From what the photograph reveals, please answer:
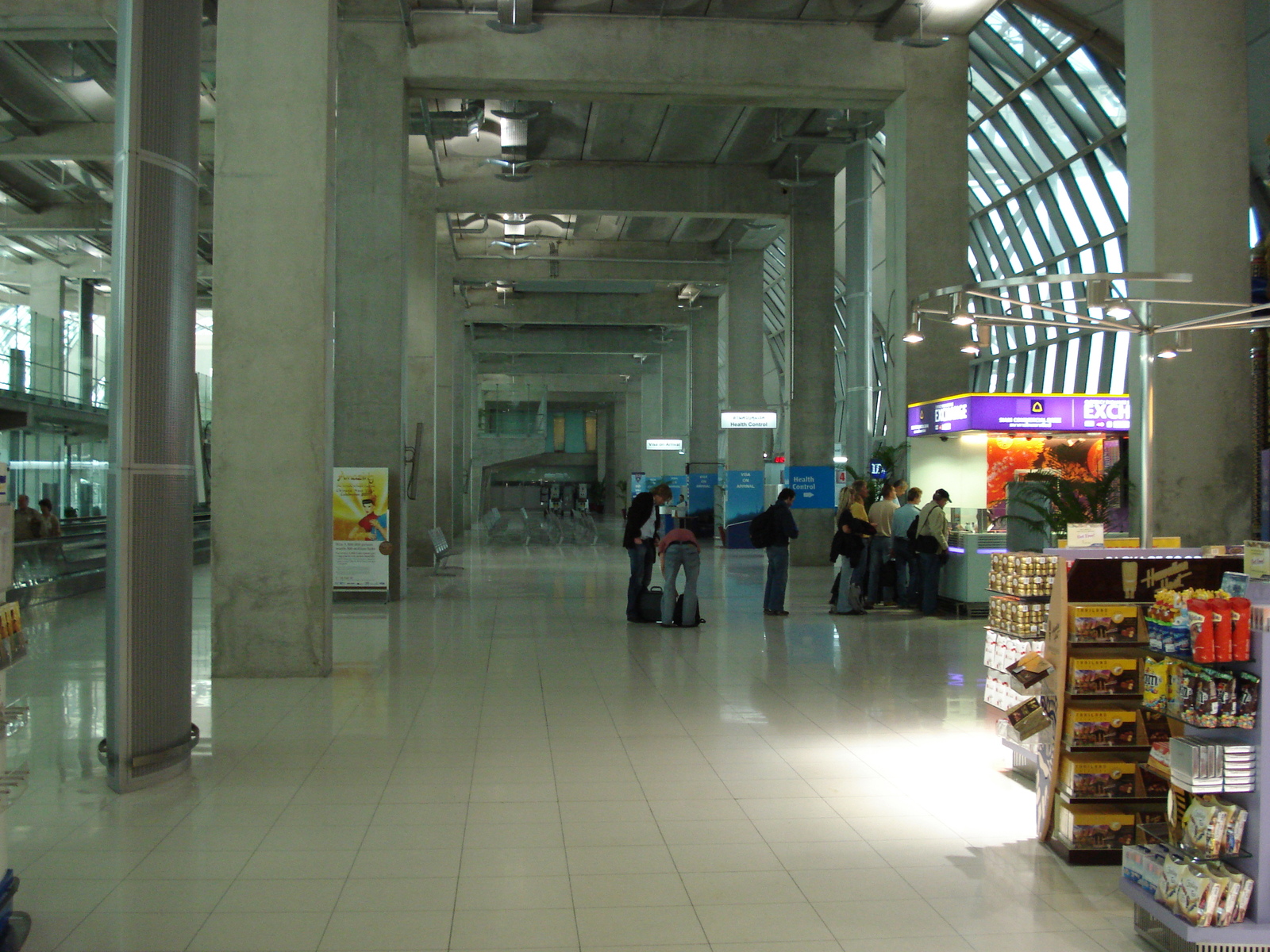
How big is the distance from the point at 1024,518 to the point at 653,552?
3.98 meters

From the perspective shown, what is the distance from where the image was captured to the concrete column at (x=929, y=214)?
47.9 feet

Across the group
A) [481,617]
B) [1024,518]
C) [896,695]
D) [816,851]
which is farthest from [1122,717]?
[481,617]

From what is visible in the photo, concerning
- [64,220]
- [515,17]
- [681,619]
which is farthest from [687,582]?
[64,220]

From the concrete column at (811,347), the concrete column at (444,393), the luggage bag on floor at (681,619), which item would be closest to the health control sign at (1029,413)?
the luggage bag on floor at (681,619)

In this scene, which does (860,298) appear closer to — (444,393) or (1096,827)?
(444,393)

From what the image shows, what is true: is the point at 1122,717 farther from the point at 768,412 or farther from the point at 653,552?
the point at 768,412

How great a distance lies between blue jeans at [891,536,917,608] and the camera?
13.7 metres

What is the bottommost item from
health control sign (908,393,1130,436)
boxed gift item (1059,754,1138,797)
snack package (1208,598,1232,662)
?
boxed gift item (1059,754,1138,797)

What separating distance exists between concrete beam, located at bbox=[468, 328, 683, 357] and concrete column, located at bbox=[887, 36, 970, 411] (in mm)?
25625

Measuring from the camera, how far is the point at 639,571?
12.5 m

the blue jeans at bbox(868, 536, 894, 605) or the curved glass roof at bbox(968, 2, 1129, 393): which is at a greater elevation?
the curved glass roof at bbox(968, 2, 1129, 393)

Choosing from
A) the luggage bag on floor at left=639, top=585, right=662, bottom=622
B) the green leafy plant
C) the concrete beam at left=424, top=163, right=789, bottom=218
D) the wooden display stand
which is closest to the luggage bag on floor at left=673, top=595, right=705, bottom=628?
the luggage bag on floor at left=639, top=585, right=662, bottom=622

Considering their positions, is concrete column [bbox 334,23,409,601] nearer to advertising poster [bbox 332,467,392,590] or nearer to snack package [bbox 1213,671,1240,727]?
advertising poster [bbox 332,467,392,590]

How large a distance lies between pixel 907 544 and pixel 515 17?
811 cm
